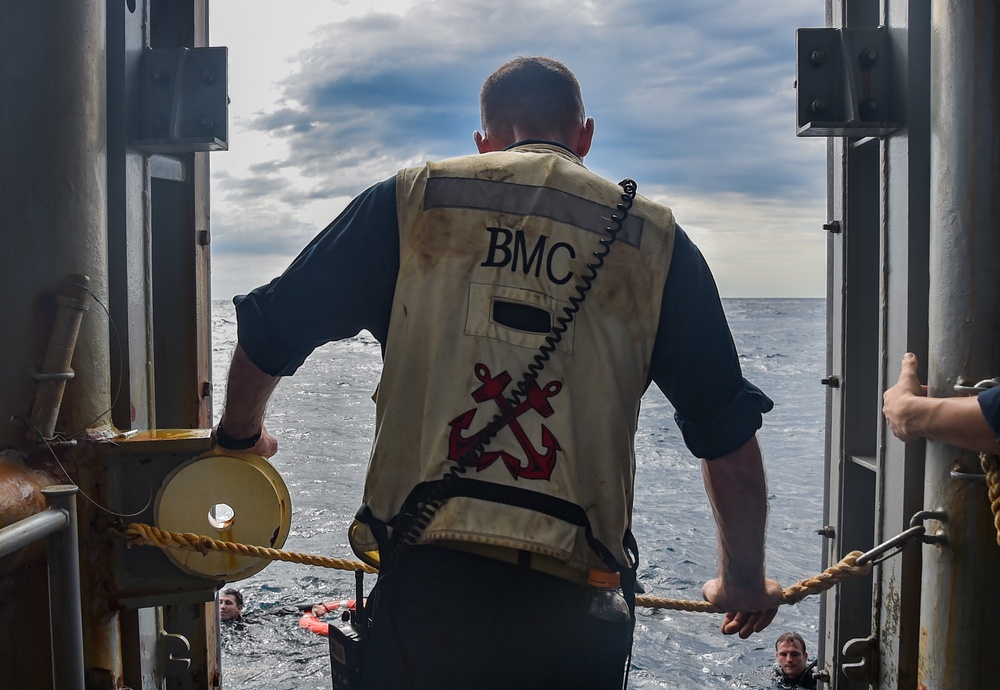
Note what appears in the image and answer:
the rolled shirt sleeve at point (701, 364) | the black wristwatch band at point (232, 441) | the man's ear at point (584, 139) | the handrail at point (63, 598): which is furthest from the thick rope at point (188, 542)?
the man's ear at point (584, 139)

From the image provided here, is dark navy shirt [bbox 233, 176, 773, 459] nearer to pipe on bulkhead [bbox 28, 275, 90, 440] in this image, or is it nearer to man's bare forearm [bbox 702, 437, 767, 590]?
man's bare forearm [bbox 702, 437, 767, 590]

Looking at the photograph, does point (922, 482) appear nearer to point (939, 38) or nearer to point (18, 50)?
point (939, 38)

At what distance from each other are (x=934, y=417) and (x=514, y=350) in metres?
1.44

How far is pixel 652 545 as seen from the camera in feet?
50.9

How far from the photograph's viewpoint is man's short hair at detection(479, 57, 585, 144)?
217 cm

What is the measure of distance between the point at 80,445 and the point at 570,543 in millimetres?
1810

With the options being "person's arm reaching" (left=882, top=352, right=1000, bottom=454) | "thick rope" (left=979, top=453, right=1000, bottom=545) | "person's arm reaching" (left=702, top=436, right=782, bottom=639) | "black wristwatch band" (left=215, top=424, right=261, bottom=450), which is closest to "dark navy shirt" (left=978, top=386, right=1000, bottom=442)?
"person's arm reaching" (left=882, top=352, right=1000, bottom=454)

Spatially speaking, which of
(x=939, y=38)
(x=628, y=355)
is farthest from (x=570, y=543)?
(x=939, y=38)

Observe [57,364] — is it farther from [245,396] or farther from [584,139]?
[584,139]

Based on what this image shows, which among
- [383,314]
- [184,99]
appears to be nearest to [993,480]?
[383,314]

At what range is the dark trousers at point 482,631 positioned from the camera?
184 cm

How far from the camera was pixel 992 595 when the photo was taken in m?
2.71

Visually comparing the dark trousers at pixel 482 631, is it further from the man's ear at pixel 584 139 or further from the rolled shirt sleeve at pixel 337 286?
the man's ear at pixel 584 139

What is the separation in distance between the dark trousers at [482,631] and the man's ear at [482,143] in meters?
1.04
